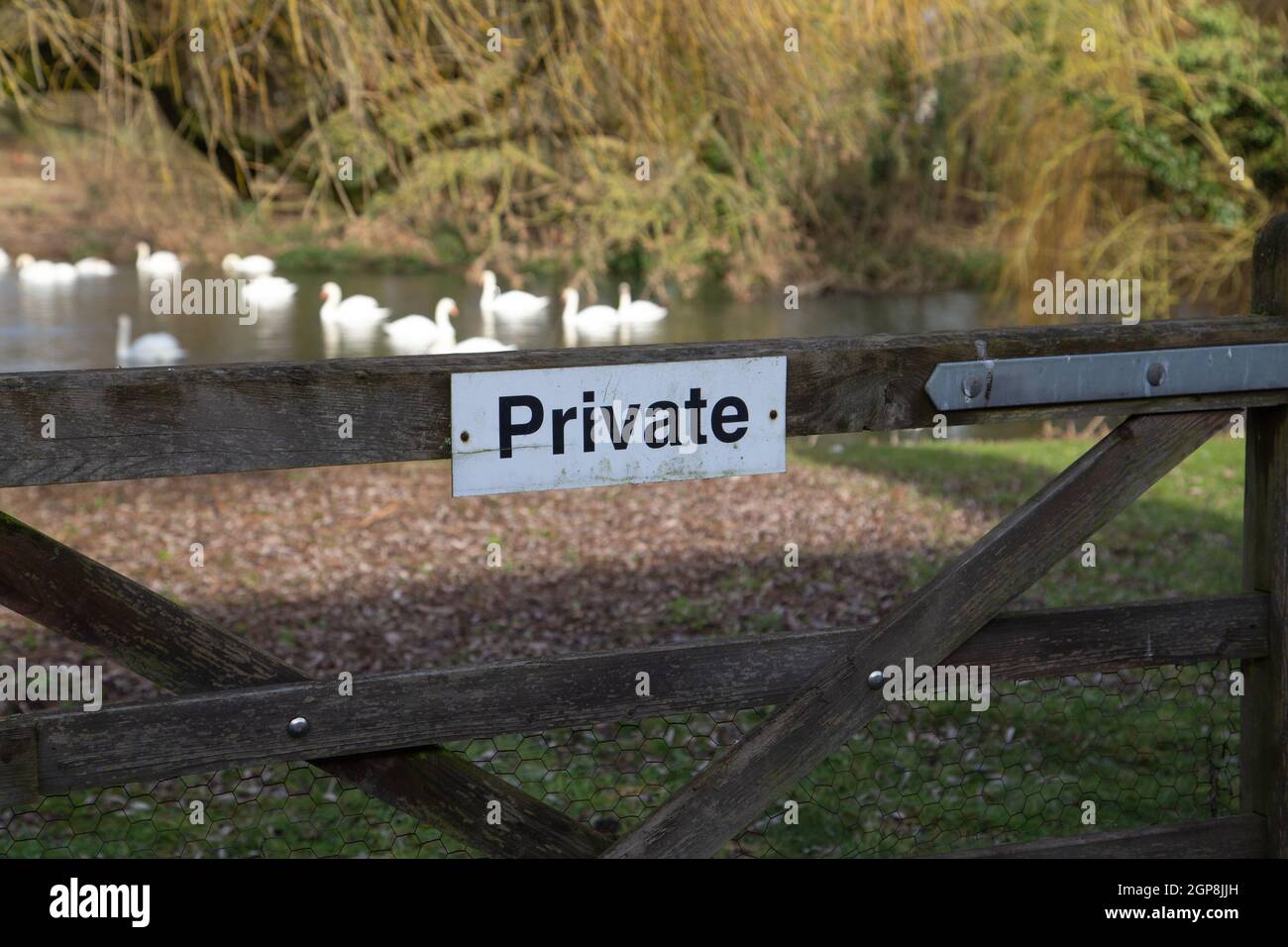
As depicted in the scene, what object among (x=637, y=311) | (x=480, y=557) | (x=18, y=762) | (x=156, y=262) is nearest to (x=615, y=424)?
(x=18, y=762)

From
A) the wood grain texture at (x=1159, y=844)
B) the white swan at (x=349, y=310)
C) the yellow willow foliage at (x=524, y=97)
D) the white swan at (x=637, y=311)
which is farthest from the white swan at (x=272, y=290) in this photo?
the wood grain texture at (x=1159, y=844)

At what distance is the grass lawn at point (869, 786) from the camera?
454cm

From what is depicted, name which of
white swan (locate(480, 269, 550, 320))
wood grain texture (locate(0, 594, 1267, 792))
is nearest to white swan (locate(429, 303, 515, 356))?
white swan (locate(480, 269, 550, 320))

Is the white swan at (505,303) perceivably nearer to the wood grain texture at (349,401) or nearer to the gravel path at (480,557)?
the gravel path at (480,557)

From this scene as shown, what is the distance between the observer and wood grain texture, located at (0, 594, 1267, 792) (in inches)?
100

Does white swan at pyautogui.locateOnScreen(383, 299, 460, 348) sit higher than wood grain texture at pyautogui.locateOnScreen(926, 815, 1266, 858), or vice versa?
white swan at pyautogui.locateOnScreen(383, 299, 460, 348)

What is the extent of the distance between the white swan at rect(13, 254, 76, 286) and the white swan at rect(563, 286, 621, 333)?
9.97 feet

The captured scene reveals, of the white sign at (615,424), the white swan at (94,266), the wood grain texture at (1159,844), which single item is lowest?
the wood grain texture at (1159,844)

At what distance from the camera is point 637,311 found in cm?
907

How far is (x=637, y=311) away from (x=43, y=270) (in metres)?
3.64

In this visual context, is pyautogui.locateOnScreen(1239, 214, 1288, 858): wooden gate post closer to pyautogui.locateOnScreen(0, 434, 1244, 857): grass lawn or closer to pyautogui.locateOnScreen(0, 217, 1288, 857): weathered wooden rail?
pyautogui.locateOnScreen(0, 217, 1288, 857): weathered wooden rail

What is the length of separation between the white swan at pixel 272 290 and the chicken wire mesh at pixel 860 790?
310cm
